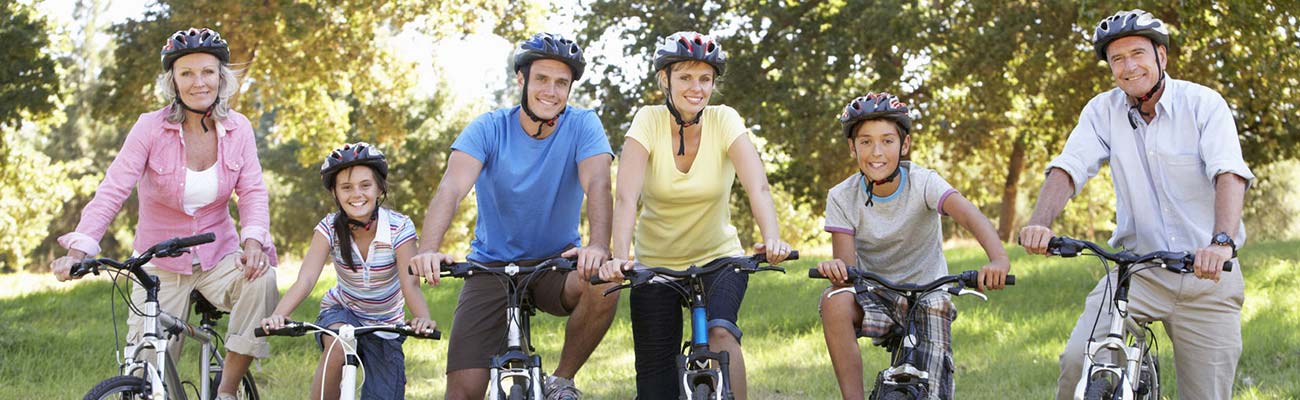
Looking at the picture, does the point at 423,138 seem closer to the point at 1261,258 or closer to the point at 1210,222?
the point at 1261,258

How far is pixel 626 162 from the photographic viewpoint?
561 cm

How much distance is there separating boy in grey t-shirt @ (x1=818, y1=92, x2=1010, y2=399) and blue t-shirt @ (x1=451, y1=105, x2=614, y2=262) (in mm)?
1122

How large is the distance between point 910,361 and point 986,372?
4.34m

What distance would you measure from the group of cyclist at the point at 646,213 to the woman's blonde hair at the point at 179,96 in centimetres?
1

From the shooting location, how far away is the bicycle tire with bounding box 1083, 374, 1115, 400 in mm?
4910

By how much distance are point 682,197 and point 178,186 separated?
7.58 ft

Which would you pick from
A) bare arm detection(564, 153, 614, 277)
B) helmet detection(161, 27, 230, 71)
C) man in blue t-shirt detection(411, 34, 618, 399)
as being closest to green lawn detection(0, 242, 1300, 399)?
man in blue t-shirt detection(411, 34, 618, 399)

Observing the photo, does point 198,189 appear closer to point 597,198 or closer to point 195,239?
point 195,239

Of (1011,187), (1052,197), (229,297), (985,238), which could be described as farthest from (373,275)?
(1011,187)

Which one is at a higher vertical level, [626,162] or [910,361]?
[626,162]

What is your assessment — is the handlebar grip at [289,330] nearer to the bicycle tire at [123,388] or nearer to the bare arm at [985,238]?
the bicycle tire at [123,388]

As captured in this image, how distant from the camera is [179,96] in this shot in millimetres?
5898

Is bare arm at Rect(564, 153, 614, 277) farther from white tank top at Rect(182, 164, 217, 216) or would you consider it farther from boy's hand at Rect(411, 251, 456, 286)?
white tank top at Rect(182, 164, 217, 216)

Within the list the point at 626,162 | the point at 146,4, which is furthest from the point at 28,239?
the point at 626,162
